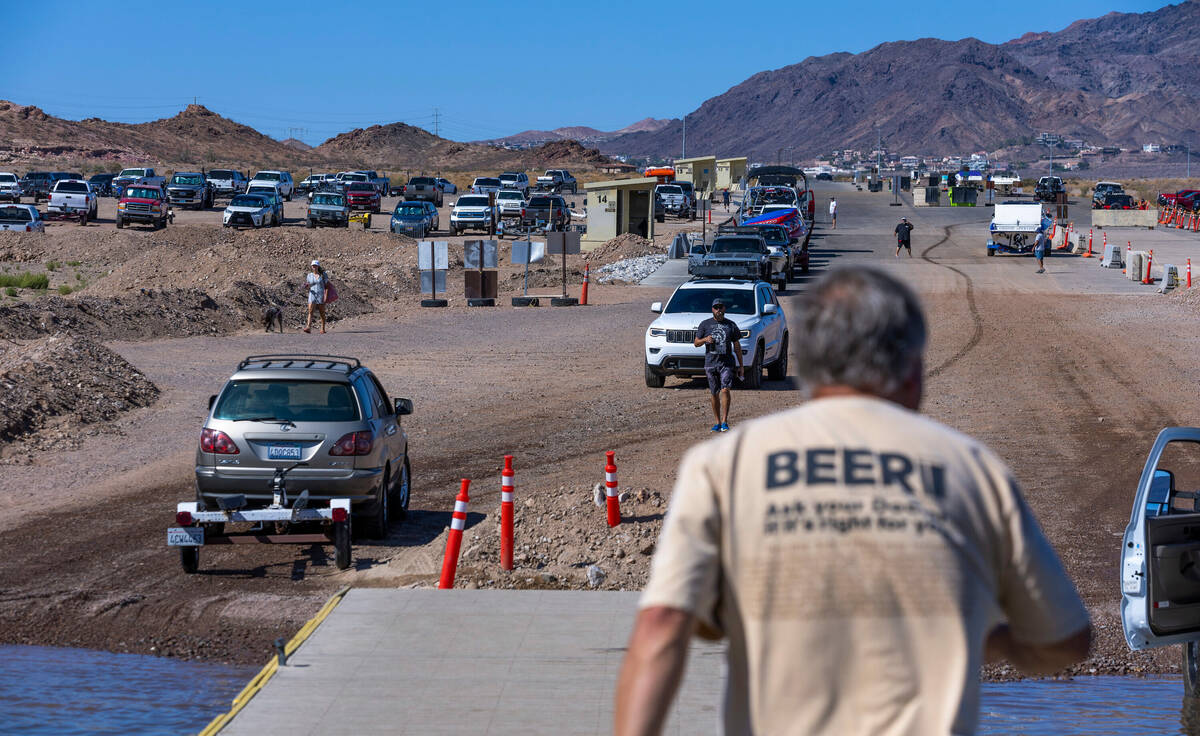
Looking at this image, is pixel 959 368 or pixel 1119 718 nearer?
pixel 1119 718

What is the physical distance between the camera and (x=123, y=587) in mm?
10609

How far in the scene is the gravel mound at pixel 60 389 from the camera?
682 inches

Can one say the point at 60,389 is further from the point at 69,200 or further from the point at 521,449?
the point at 69,200

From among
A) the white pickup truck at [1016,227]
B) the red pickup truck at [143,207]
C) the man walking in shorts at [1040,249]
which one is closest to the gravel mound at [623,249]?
the white pickup truck at [1016,227]

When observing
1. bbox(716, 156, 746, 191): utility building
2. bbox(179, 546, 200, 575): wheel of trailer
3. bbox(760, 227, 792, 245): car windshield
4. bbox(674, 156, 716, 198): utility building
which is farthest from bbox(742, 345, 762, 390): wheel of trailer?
bbox(716, 156, 746, 191): utility building

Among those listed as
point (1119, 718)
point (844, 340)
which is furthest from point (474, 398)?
point (844, 340)

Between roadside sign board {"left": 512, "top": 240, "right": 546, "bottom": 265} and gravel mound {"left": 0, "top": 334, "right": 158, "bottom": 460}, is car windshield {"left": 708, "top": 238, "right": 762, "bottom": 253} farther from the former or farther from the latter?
gravel mound {"left": 0, "top": 334, "right": 158, "bottom": 460}

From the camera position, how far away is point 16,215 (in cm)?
5069

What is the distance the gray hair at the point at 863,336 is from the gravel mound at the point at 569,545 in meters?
7.73

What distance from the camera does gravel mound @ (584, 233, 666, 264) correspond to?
49.5 metres

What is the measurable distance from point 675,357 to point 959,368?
624 centimetres

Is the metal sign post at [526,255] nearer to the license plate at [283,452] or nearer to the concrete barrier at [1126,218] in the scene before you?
the license plate at [283,452]

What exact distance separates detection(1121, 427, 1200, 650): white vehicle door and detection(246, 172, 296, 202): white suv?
6726cm

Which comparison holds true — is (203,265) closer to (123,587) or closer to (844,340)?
(123,587)
